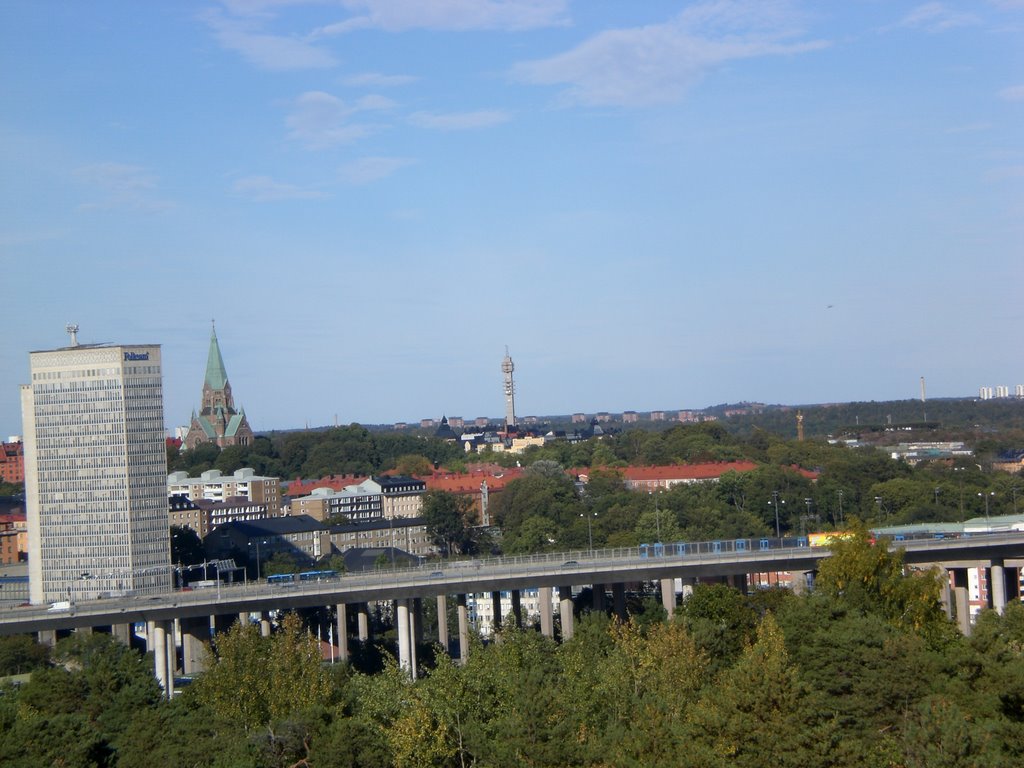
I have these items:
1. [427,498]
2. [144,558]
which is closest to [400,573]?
[144,558]

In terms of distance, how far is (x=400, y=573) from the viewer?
69.1 metres

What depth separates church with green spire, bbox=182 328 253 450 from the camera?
612 feet

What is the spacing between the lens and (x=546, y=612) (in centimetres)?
6762

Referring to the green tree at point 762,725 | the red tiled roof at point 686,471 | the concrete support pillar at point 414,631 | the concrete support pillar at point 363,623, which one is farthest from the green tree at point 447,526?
the green tree at point 762,725

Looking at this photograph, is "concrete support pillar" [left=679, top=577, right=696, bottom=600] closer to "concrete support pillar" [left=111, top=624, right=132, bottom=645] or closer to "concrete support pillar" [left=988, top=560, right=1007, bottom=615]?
"concrete support pillar" [left=988, top=560, right=1007, bottom=615]

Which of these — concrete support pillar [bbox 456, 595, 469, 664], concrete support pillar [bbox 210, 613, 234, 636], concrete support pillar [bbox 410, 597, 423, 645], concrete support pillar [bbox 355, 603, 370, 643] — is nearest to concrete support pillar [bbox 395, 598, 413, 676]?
concrete support pillar [bbox 410, 597, 423, 645]

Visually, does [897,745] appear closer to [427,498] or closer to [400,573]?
[400,573]

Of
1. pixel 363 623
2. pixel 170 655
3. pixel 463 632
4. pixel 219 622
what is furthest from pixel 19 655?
pixel 463 632

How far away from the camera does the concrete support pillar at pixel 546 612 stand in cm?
6700

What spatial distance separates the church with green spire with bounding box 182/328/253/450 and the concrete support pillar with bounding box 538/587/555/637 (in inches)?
4769

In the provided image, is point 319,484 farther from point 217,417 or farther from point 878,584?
point 878,584

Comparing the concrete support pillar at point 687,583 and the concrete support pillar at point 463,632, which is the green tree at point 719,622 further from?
the concrete support pillar at point 687,583

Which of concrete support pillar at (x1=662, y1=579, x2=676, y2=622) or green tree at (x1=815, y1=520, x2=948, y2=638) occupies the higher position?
green tree at (x1=815, y1=520, x2=948, y2=638)

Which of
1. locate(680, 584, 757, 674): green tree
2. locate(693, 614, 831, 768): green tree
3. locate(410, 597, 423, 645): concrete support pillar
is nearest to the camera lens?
locate(693, 614, 831, 768): green tree
